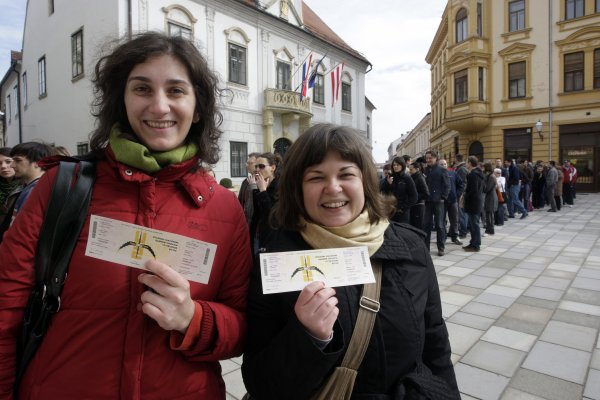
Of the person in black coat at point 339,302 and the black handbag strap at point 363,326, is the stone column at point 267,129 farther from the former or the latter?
the black handbag strap at point 363,326

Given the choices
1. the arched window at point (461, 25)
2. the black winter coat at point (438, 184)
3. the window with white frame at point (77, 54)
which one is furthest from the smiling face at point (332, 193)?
the arched window at point (461, 25)

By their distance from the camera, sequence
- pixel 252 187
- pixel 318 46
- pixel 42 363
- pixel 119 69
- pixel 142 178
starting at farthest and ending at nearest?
1. pixel 318 46
2. pixel 252 187
3. pixel 119 69
4. pixel 142 178
5. pixel 42 363

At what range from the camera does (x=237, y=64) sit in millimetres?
15430

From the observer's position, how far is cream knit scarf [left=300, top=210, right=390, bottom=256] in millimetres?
1464

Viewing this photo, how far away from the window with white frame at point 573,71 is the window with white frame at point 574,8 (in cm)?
232

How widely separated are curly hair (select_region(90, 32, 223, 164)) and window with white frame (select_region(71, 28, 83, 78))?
1516 centimetres

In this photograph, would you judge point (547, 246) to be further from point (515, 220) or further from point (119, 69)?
point (119, 69)

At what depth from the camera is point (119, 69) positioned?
1.47 meters

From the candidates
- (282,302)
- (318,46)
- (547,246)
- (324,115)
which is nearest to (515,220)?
(547,246)

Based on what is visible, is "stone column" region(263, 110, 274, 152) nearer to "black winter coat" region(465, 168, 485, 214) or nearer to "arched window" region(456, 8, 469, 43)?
Result: "black winter coat" region(465, 168, 485, 214)

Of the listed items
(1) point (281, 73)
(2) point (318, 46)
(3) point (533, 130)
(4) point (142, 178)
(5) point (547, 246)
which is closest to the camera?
(4) point (142, 178)

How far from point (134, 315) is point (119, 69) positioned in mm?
943

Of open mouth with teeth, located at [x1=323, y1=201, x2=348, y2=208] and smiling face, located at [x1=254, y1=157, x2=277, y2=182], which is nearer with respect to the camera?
open mouth with teeth, located at [x1=323, y1=201, x2=348, y2=208]

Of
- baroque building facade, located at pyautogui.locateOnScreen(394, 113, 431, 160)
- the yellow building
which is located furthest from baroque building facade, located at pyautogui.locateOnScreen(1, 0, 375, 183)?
baroque building facade, located at pyautogui.locateOnScreen(394, 113, 431, 160)
